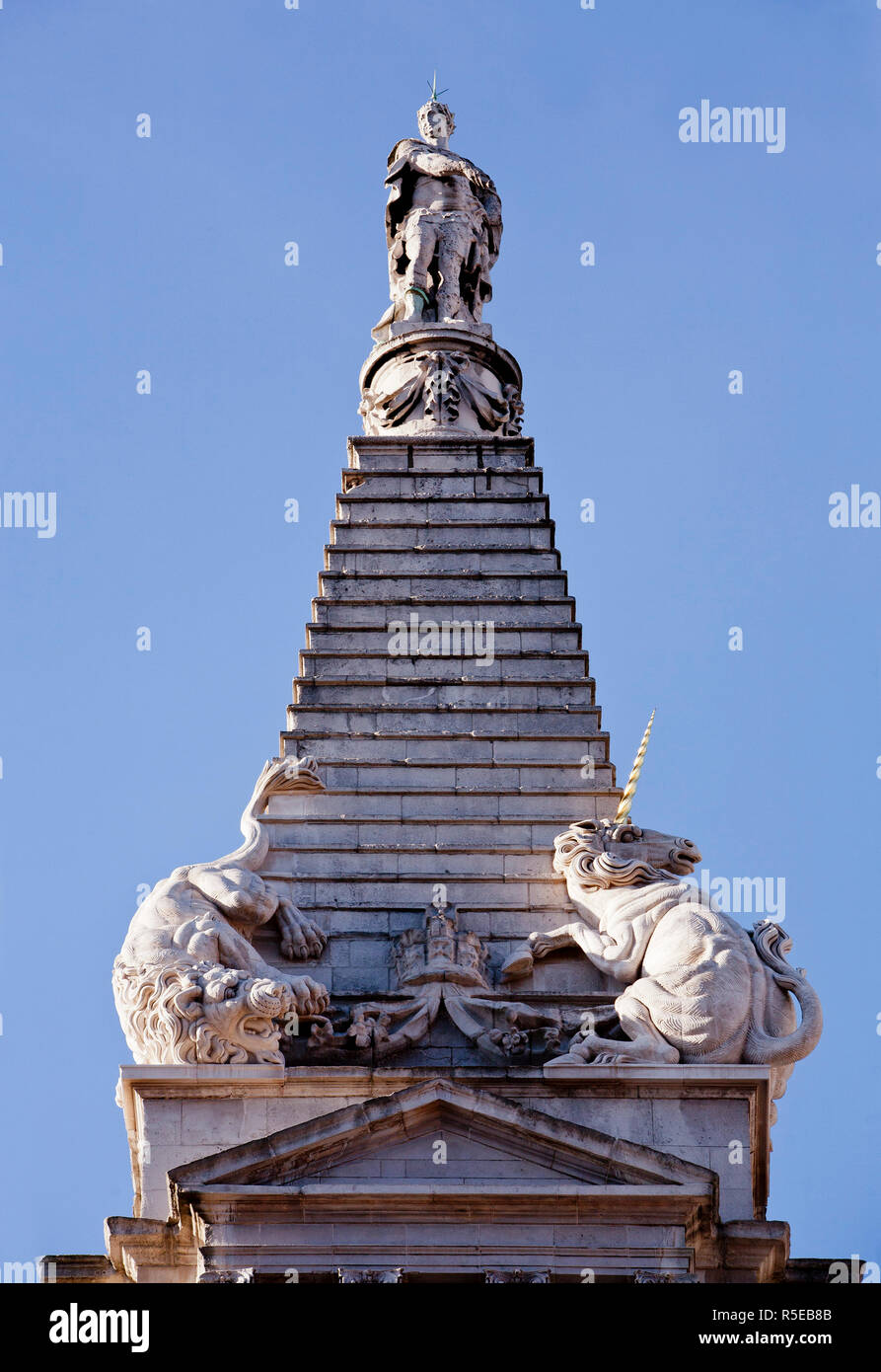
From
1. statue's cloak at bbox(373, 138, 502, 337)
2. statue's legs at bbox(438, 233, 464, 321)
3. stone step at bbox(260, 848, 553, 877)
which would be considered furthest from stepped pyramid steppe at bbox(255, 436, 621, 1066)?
statue's cloak at bbox(373, 138, 502, 337)

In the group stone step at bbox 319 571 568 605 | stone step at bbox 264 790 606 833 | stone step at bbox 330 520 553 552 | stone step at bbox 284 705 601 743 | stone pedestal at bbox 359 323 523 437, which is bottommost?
stone step at bbox 264 790 606 833

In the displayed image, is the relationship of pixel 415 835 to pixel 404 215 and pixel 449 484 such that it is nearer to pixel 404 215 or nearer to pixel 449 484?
pixel 449 484

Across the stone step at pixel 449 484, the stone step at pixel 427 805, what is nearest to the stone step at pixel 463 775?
the stone step at pixel 427 805

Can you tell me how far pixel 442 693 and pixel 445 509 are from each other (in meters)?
3.92

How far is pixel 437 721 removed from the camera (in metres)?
40.4

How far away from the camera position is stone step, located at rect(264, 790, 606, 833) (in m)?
39.2

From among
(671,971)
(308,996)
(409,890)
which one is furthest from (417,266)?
(308,996)

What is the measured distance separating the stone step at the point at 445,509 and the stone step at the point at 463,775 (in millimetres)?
4903

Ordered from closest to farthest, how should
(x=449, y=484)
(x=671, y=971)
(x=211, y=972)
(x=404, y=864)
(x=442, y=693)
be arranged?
(x=211, y=972), (x=671, y=971), (x=404, y=864), (x=442, y=693), (x=449, y=484)

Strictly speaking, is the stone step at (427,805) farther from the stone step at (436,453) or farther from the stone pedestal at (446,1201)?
the stone step at (436,453)

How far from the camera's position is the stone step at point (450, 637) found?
136 ft

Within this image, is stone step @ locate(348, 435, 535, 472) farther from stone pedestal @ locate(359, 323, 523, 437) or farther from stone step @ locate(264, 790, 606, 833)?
stone step @ locate(264, 790, 606, 833)

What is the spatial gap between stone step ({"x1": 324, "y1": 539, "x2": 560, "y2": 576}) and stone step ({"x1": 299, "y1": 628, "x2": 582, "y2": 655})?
127cm
